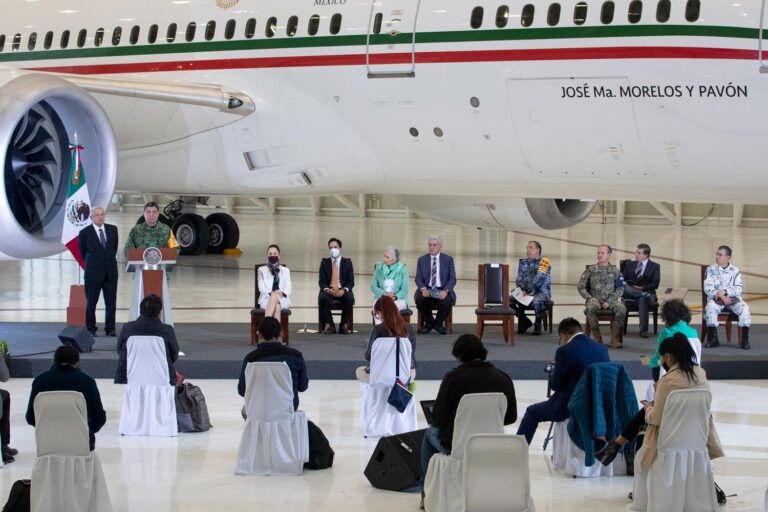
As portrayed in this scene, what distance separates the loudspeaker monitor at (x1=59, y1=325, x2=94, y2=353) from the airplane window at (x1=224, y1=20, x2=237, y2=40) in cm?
385

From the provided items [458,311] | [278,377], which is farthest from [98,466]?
[458,311]

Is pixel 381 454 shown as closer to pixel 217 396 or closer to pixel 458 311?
pixel 217 396

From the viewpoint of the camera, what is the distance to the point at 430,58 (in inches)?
465

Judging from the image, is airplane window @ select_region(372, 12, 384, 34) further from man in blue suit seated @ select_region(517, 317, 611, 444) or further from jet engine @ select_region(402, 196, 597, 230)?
man in blue suit seated @ select_region(517, 317, 611, 444)

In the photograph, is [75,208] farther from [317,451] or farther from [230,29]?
[317,451]

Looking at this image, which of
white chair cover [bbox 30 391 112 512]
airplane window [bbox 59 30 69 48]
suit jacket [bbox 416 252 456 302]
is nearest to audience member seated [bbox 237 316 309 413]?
white chair cover [bbox 30 391 112 512]

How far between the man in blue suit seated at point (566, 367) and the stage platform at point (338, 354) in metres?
2.69

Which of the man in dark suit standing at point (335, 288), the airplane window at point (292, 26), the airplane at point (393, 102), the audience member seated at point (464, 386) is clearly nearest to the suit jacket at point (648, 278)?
the airplane at point (393, 102)

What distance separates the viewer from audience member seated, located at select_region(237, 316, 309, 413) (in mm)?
7465

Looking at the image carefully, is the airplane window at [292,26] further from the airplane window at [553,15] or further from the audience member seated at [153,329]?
the audience member seated at [153,329]

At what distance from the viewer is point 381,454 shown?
7.17 meters

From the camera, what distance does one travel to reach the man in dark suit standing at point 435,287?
11797 millimetres

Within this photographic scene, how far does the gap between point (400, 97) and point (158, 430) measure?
15.7ft

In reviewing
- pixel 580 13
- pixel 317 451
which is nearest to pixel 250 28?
pixel 580 13
